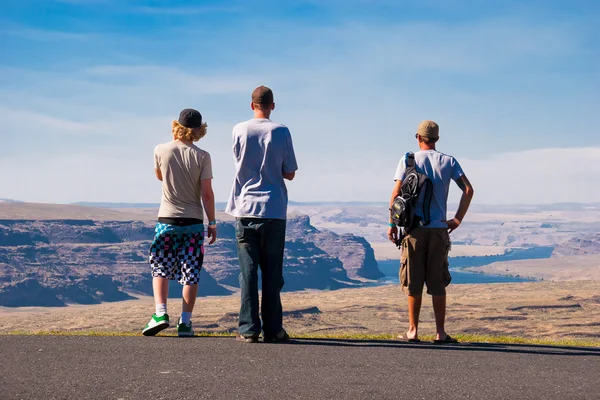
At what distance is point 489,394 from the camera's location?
676 cm

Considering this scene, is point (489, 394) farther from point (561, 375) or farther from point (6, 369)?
point (6, 369)

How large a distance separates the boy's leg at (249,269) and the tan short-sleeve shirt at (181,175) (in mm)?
679

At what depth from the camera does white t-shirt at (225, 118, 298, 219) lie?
357 inches

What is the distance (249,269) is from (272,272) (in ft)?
0.96

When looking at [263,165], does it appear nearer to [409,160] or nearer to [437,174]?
[409,160]

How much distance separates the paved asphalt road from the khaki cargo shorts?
0.77m

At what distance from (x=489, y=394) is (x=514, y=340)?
5010 mm

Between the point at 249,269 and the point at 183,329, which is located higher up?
the point at 249,269

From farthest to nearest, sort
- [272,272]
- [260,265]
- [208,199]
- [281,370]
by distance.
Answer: [208,199] < [260,265] < [272,272] < [281,370]

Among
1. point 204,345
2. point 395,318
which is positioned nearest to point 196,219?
point 204,345

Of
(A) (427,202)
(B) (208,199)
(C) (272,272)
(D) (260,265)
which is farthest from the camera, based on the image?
(A) (427,202)

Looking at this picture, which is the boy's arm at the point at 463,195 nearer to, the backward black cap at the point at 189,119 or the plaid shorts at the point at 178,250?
the plaid shorts at the point at 178,250

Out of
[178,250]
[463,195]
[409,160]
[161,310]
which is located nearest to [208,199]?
[178,250]

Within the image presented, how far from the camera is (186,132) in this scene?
31.3 feet
